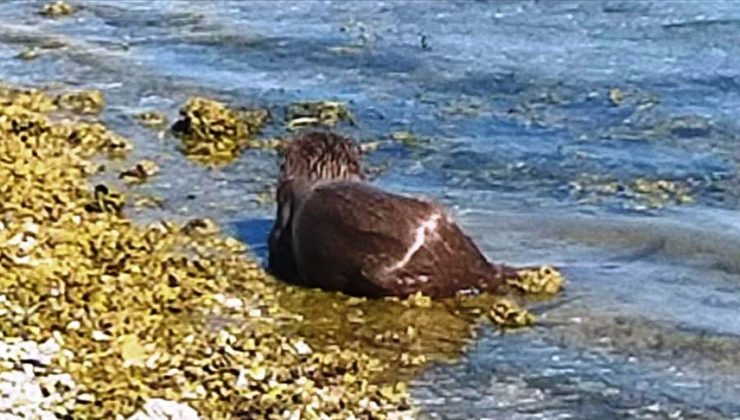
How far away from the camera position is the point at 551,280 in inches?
339

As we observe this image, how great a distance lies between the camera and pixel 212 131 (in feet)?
38.2

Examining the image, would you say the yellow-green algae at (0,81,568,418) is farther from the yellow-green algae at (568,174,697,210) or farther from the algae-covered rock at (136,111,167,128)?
the algae-covered rock at (136,111,167,128)

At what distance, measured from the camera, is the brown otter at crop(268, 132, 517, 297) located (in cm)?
832

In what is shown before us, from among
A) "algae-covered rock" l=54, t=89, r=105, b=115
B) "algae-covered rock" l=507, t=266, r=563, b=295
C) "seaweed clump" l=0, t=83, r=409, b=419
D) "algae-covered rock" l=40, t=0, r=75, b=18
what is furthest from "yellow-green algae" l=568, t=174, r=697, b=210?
"algae-covered rock" l=40, t=0, r=75, b=18

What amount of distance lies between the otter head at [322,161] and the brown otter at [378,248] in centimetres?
35

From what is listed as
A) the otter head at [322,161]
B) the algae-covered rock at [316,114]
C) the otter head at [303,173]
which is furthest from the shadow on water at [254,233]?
the algae-covered rock at [316,114]

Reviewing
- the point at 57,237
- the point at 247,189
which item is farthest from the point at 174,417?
the point at 247,189

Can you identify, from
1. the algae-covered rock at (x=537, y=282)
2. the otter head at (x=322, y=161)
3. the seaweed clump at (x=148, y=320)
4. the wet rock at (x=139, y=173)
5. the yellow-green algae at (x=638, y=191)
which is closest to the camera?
the seaweed clump at (x=148, y=320)

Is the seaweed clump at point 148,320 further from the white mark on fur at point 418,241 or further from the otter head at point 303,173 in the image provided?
the white mark on fur at point 418,241

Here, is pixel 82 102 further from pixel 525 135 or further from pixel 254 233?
pixel 254 233

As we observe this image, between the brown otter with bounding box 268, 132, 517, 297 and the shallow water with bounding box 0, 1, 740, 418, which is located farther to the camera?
the brown otter with bounding box 268, 132, 517, 297

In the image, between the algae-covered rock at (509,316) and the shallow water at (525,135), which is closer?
the shallow water at (525,135)

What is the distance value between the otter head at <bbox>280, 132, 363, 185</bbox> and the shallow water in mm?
422

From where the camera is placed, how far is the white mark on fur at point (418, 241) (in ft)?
27.2
